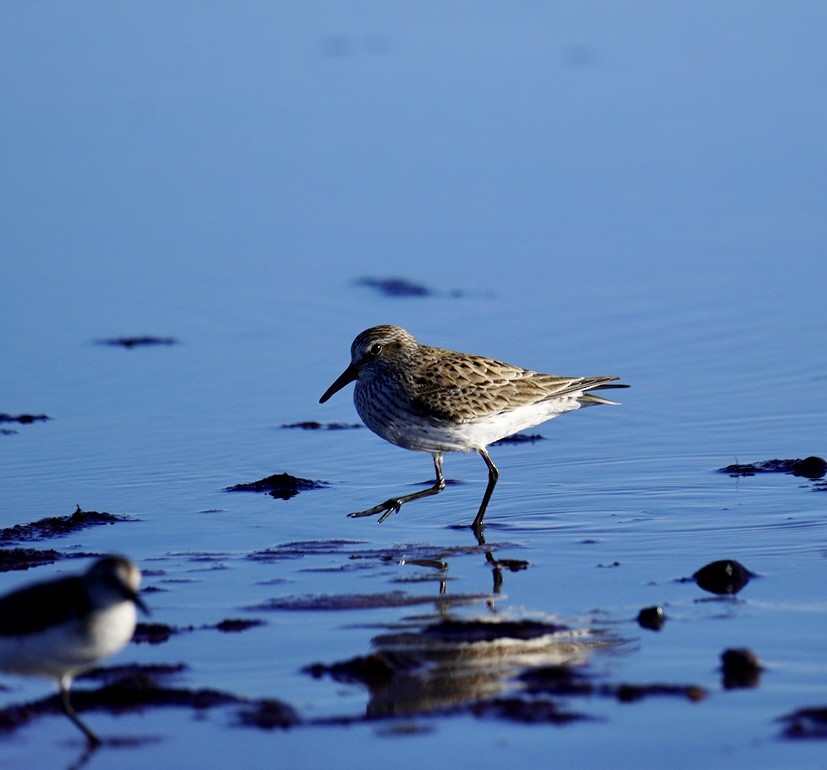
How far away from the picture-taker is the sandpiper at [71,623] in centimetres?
567

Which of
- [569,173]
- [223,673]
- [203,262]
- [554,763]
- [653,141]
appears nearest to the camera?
[554,763]

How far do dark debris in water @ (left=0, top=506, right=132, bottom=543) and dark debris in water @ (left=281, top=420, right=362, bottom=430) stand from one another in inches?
85.8

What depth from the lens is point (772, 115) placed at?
60.8 ft

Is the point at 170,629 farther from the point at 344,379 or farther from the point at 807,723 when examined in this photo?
the point at 344,379

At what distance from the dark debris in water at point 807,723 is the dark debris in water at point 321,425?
18.5 feet

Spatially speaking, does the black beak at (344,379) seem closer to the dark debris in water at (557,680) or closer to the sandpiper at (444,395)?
the sandpiper at (444,395)

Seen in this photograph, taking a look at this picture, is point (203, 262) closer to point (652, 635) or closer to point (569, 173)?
point (569, 173)

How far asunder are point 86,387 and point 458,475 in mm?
2920

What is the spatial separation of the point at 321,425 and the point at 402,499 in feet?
6.27

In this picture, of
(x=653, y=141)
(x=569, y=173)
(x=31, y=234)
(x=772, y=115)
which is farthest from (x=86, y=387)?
(x=772, y=115)

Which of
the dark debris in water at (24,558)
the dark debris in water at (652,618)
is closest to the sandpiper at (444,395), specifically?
the dark debris in water at (24,558)

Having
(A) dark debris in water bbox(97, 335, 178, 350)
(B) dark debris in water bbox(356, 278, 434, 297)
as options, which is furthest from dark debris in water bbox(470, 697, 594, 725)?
(B) dark debris in water bbox(356, 278, 434, 297)

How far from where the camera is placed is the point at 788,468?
375 inches

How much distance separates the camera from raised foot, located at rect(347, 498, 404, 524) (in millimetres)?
9047
